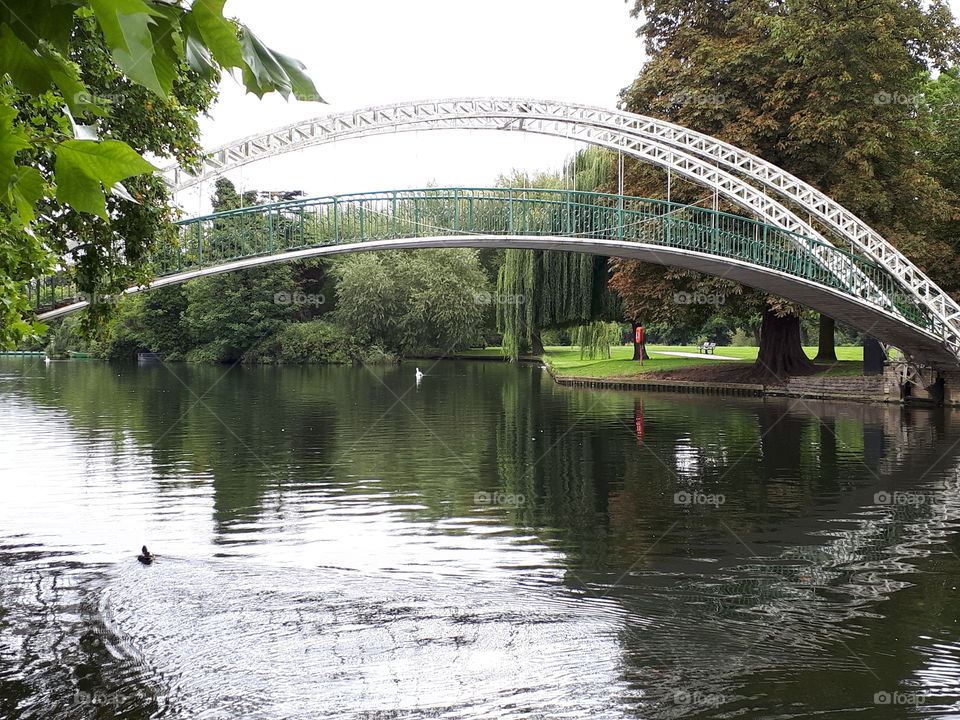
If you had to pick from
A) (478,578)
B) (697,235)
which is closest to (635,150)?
(697,235)

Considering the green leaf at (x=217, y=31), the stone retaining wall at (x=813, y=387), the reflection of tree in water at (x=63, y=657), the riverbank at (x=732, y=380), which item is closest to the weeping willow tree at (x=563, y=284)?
the riverbank at (x=732, y=380)

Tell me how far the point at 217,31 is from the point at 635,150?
89.9ft

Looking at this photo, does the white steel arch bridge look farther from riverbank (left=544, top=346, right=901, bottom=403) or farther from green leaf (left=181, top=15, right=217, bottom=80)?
green leaf (left=181, top=15, right=217, bottom=80)

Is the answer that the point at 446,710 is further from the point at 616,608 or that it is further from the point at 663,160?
the point at 663,160

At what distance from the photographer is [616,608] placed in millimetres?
8320

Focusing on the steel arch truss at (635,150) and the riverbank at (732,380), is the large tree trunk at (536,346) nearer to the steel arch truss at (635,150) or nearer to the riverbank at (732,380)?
the riverbank at (732,380)

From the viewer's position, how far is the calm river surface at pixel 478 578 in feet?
21.4

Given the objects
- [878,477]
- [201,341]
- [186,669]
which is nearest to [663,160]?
[878,477]

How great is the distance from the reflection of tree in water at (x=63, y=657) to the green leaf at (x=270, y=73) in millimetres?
5520

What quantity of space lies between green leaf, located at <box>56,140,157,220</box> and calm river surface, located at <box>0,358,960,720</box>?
5239 millimetres

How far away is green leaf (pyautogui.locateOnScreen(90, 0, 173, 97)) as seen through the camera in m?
1.26

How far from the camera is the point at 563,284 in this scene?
4375cm

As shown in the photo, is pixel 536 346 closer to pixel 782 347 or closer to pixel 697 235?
pixel 782 347

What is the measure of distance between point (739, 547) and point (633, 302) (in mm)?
26227
